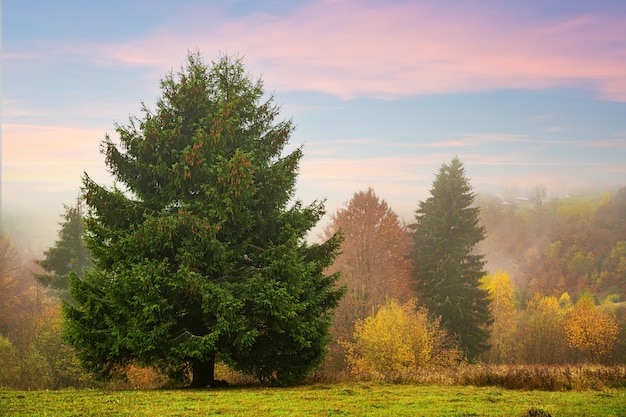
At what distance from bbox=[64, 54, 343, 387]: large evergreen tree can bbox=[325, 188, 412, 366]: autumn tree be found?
22.9 m

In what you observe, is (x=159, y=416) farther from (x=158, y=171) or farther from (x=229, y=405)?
(x=158, y=171)

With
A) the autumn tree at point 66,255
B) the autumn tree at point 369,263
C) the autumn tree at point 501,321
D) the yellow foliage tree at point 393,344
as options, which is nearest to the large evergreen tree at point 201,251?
the yellow foliage tree at point 393,344

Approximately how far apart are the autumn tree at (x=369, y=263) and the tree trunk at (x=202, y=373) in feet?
77.6

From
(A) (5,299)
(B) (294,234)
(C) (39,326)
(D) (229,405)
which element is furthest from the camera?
(A) (5,299)

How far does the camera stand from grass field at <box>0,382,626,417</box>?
12.6 metres

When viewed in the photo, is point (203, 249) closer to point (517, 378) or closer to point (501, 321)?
point (517, 378)

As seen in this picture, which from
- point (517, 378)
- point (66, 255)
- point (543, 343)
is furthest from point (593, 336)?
point (66, 255)

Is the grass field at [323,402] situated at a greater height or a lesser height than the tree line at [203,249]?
lesser

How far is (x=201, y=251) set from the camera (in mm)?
17656

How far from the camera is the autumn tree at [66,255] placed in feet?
148

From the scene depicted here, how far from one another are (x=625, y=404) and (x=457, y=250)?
28.3m

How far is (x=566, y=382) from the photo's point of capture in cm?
1811

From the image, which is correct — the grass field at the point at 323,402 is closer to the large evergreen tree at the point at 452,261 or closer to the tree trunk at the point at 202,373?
the tree trunk at the point at 202,373

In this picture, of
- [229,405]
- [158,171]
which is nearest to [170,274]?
[158,171]
